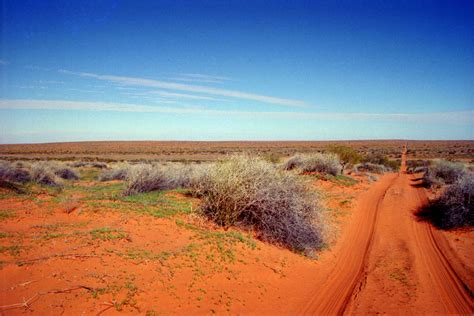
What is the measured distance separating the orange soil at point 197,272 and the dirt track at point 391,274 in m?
0.03

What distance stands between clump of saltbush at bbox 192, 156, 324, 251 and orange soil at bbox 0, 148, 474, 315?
→ 49 cm

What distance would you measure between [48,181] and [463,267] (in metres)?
18.7

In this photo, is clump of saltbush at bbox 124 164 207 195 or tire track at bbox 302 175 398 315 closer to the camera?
tire track at bbox 302 175 398 315

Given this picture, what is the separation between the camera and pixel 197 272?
19.3 ft

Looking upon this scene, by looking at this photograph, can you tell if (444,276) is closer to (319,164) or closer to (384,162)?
(319,164)

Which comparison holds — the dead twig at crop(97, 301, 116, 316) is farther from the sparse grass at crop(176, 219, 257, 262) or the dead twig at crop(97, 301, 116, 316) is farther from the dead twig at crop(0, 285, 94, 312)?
the sparse grass at crop(176, 219, 257, 262)

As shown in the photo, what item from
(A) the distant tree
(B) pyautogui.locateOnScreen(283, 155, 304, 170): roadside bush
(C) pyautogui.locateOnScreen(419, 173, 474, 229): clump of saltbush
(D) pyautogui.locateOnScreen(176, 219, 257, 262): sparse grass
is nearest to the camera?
(D) pyautogui.locateOnScreen(176, 219, 257, 262): sparse grass

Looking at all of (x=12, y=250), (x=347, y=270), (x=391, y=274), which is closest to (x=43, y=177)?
(x=12, y=250)

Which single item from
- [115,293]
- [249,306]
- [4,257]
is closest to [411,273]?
[249,306]

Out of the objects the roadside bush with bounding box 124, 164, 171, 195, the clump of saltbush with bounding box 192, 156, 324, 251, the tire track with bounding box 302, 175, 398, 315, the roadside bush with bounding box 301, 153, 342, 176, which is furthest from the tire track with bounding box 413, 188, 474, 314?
the roadside bush with bounding box 124, 164, 171, 195

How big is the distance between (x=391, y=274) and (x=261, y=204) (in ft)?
11.9

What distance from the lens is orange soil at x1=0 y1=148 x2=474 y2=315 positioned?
466 centimetres

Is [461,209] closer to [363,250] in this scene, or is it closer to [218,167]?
Answer: [363,250]

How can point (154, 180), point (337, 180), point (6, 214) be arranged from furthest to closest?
point (337, 180)
point (154, 180)
point (6, 214)
